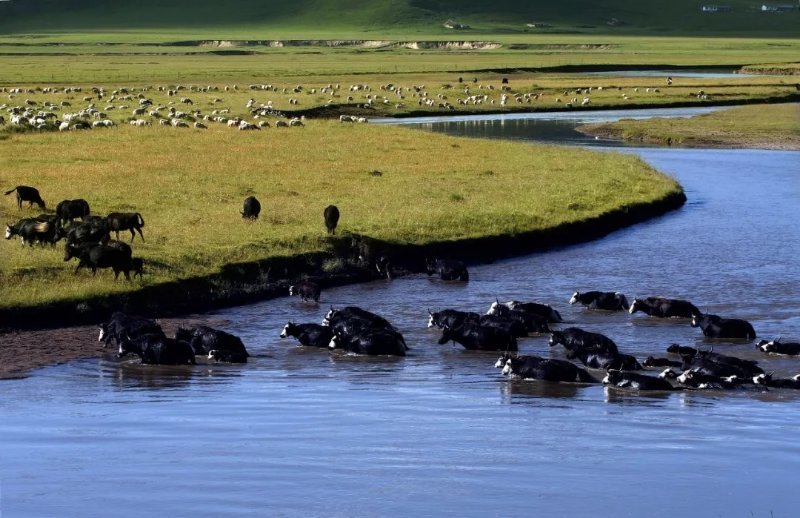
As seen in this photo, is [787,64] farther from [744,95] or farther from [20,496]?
[20,496]

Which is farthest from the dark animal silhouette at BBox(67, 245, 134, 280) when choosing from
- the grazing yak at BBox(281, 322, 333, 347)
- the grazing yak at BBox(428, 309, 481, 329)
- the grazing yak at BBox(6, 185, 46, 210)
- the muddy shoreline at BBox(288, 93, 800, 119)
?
the muddy shoreline at BBox(288, 93, 800, 119)

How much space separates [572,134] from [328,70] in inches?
2288

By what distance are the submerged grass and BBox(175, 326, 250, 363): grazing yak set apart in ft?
9.76

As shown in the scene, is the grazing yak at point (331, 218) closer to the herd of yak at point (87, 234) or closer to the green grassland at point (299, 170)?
the green grassland at point (299, 170)

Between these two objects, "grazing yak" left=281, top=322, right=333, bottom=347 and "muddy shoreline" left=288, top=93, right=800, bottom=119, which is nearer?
"grazing yak" left=281, top=322, right=333, bottom=347

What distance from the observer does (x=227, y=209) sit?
28234mm

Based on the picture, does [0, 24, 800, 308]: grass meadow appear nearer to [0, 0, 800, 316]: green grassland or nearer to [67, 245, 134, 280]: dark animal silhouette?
[0, 0, 800, 316]: green grassland

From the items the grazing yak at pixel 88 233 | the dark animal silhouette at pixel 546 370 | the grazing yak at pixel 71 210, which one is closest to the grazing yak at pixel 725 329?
the dark animal silhouette at pixel 546 370

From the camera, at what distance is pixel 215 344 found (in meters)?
16.8

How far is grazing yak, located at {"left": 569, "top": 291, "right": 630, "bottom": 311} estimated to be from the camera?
20016mm

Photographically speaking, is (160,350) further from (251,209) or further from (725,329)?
(251,209)

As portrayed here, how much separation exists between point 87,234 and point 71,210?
3.42 meters

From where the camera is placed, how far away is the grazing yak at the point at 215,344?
16.7 meters

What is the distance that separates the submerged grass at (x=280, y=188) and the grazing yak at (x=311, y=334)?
11.7 ft
